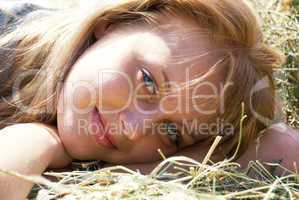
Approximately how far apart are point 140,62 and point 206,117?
0.17 metres

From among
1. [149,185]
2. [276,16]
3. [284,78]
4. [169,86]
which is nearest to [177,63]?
[169,86]

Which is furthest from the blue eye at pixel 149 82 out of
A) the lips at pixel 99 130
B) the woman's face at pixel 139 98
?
the lips at pixel 99 130

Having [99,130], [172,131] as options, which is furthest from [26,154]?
[172,131]

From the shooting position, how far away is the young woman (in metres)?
1.07

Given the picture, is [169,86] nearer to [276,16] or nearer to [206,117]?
[206,117]

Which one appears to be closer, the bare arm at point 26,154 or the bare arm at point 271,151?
the bare arm at point 26,154

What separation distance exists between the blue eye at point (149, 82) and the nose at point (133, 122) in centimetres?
5

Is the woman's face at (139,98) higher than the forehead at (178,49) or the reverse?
the reverse

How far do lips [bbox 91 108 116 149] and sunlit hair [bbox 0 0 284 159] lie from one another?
0.13m

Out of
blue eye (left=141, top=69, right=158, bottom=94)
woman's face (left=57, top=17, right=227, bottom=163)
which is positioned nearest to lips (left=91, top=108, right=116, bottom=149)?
woman's face (left=57, top=17, right=227, bottom=163)

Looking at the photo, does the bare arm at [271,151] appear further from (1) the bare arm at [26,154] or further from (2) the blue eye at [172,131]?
(1) the bare arm at [26,154]

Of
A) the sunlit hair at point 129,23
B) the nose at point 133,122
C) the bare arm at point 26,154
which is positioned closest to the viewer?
the bare arm at point 26,154

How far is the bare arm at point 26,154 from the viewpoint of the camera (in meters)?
0.81

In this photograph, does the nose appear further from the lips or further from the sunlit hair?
the sunlit hair
